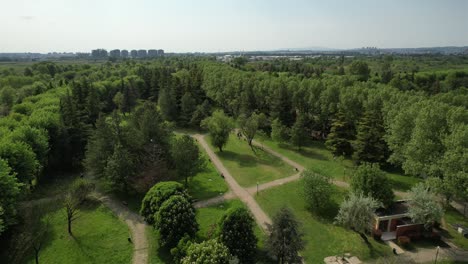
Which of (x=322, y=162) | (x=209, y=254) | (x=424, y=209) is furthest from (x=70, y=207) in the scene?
(x=322, y=162)

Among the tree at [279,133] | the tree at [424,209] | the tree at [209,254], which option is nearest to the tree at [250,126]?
the tree at [279,133]

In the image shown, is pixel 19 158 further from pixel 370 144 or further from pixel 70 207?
pixel 370 144

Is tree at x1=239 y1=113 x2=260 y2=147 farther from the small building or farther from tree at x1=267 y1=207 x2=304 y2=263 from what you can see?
tree at x1=267 y1=207 x2=304 y2=263

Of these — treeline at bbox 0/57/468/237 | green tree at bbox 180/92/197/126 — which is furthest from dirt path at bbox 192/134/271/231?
green tree at bbox 180/92/197/126

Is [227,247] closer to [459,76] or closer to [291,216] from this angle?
[291,216]

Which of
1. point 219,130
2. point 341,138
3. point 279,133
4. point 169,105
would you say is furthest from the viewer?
point 169,105

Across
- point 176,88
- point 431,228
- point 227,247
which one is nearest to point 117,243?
point 227,247

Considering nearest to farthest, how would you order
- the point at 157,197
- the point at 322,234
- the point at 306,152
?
the point at 157,197
the point at 322,234
the point at 306,152
